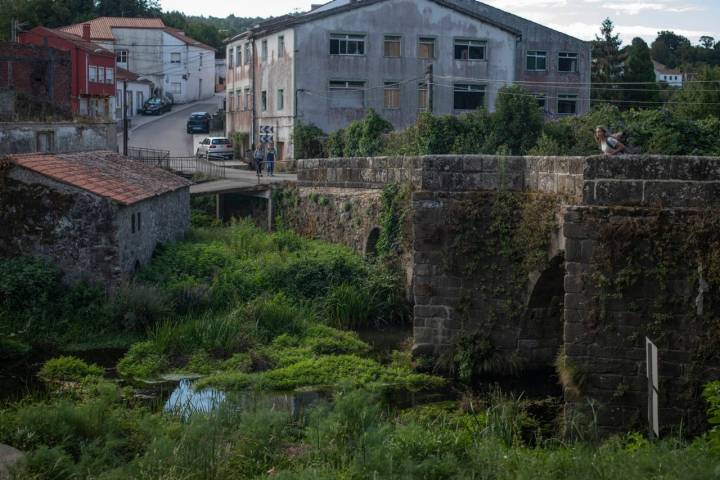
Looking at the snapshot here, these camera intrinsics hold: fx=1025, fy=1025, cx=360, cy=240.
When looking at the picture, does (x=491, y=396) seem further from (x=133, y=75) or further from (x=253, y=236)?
(x=133, y=75)

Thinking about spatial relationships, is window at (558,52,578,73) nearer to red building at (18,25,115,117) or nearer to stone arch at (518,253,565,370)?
red building at (18,25,115,117)

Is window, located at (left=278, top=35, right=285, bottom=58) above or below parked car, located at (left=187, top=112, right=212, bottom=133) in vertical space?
above

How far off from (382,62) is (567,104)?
1066cm

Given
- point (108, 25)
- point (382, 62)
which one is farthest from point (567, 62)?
point (108, 25)

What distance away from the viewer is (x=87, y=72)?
1912 inches

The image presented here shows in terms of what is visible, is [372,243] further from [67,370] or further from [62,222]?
[67,370]

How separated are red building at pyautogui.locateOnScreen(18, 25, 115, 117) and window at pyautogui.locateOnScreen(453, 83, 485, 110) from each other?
16474mm

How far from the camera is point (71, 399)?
1366cm

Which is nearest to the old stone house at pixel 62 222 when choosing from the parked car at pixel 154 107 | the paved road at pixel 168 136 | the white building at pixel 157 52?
the paved road at pixel 168 136

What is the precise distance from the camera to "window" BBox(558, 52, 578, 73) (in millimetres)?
48688

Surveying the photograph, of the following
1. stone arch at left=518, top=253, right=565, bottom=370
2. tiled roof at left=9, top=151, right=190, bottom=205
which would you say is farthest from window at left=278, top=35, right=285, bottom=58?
stone arch at left=518, top=253, right=565, bottom=370

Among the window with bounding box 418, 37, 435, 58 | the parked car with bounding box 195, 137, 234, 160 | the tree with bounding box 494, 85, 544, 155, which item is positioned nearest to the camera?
the tree with bounding box 494, 85, 544, 155

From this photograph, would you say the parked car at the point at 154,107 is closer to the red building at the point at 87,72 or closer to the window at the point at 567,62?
the red building at the point at 87,72

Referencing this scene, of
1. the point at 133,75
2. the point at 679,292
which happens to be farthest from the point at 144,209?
the point at 133,75
